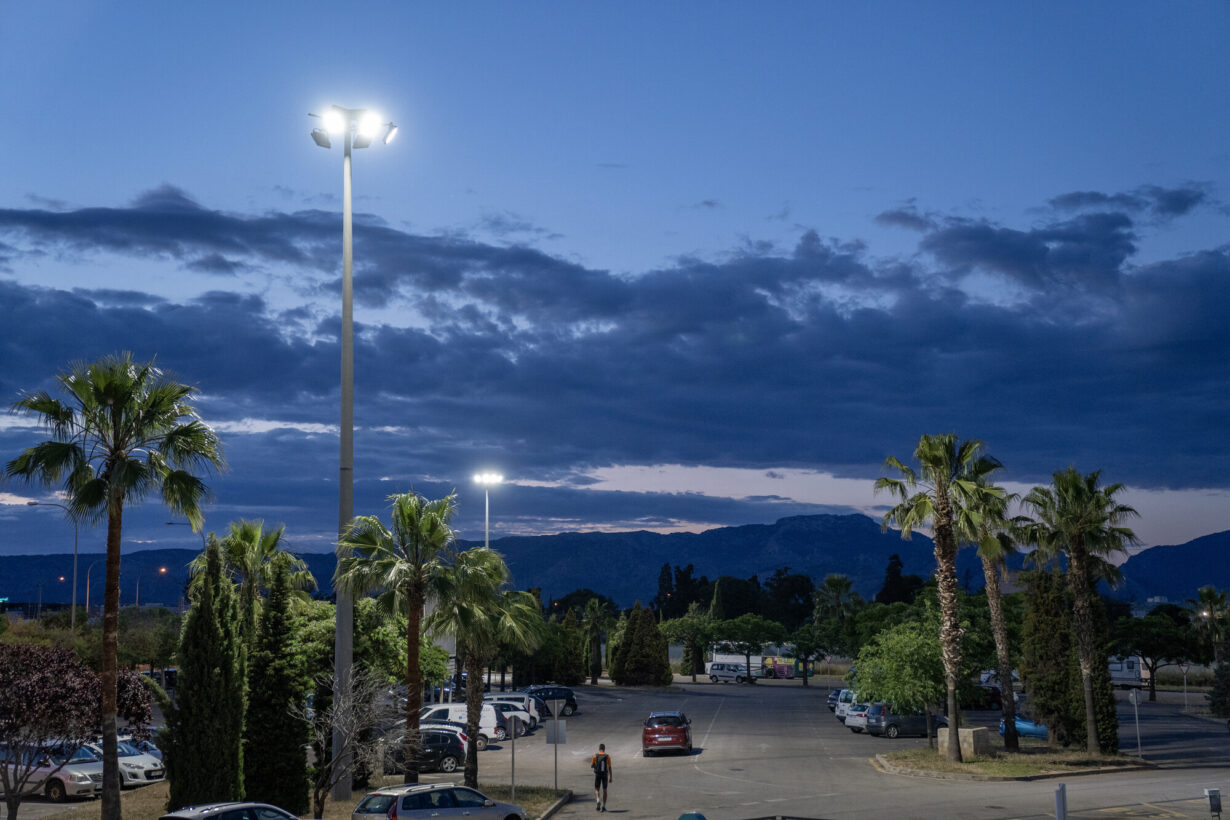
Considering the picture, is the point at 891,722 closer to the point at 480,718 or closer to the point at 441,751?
the point at 480,718

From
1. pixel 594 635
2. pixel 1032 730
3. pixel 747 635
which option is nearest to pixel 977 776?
pixel 1032 730

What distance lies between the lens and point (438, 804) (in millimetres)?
22312

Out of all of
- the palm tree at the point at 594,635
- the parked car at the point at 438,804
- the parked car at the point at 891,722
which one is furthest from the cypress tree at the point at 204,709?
the palm tree at the point at 594,635

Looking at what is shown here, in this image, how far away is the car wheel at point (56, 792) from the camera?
30.6 metres

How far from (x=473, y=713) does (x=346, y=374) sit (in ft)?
41.1

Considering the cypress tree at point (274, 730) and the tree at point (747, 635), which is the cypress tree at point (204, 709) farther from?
the tree at point (747, 635)

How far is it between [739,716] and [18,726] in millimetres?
48212

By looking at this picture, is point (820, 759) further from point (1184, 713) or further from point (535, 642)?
point (1184, 713)

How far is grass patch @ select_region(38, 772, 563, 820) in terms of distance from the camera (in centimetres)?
2559

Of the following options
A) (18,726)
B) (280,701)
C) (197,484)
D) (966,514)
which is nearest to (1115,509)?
(966,514)

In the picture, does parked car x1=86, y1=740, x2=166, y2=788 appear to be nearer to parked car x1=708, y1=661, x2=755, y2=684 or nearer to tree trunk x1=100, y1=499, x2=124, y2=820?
tree trunk x1=100, y1=499, x2=124, y2=820

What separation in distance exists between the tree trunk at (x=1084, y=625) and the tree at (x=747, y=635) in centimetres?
6310

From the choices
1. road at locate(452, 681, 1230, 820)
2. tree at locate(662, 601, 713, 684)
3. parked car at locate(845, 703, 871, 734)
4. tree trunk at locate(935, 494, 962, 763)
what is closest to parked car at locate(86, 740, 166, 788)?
road at locate(452, 681, 1230, 820)

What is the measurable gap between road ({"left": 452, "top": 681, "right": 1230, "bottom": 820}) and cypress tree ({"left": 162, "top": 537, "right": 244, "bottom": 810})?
32.3ft
